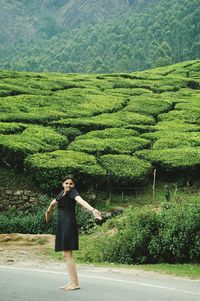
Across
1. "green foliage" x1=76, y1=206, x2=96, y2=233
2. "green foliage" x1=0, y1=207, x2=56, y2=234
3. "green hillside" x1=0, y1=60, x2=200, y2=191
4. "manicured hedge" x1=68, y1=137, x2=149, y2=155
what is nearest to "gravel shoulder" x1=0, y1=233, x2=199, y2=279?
"green foliage" x1=0, y1=207, x2=56, y2=234

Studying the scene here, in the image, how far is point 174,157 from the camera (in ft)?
88.4

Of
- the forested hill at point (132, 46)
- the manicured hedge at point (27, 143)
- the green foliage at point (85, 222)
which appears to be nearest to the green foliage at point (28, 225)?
the green foliage at point (85, 222)

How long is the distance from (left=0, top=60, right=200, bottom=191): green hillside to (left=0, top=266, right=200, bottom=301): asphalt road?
40.8 feet

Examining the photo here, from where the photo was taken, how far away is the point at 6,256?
52.4 feet

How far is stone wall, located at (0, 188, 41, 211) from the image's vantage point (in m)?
23.7

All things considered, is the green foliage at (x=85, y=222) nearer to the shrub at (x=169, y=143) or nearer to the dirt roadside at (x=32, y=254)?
the dirt roadside at (x=32, y=254)

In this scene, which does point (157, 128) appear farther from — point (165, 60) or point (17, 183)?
point (165, 60)

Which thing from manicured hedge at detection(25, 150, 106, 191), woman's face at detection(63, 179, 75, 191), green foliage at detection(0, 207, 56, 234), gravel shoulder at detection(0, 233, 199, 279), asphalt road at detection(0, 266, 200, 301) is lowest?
asphalt road at detection(0, 266, 200, 301)

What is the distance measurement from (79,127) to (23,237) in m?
12.7

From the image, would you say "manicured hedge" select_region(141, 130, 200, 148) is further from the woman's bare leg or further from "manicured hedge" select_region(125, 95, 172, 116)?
the woman's bare leg

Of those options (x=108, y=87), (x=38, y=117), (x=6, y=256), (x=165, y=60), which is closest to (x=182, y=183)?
(x=38, y=117)

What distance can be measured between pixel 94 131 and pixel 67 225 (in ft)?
70.0

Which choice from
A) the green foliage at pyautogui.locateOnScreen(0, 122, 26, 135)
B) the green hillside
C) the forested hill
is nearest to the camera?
the green hillside

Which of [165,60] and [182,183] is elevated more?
[165,60]
